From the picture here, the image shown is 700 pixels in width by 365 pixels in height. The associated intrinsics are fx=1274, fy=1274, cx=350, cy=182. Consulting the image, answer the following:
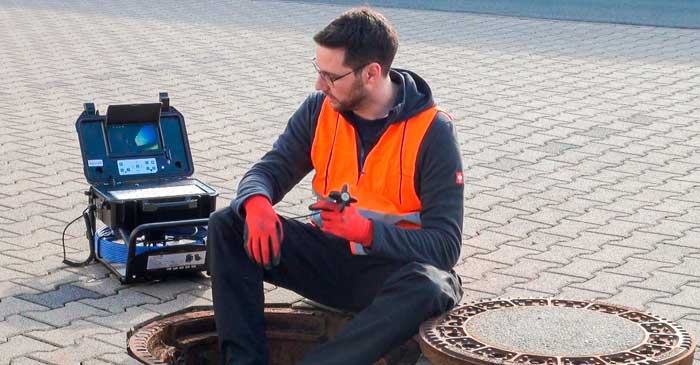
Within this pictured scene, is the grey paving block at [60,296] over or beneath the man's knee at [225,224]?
beneath

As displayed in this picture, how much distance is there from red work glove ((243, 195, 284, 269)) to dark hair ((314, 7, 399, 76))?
0.59 m

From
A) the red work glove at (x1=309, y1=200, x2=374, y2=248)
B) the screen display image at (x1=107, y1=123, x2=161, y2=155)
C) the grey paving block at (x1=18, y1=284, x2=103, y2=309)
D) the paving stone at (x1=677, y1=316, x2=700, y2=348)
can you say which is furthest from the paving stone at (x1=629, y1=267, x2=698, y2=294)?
the grey paving block at (x1=18, y1=284, x2=103, y2=309)

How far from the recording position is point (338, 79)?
4.33 metres

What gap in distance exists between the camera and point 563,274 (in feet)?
18.3

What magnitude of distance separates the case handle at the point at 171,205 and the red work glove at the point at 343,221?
55.4 inches

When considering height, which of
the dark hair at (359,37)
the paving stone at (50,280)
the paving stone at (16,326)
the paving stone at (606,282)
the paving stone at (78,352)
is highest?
the dark hair at (359,37)

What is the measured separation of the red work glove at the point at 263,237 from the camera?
164 inches

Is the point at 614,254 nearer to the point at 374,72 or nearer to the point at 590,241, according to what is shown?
the point at 590,241

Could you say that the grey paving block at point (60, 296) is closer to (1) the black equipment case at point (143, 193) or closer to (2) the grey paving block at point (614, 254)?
(1) the black equipment case at point (143, 193)

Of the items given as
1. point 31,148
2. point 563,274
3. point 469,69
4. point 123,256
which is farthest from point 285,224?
point 469,69

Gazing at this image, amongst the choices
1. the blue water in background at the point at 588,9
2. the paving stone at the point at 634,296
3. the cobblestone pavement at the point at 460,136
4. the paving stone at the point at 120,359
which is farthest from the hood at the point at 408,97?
the blue water in background at the point at 588,9

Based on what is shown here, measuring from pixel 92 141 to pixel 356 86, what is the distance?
1.65 metres

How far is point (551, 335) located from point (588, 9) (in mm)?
12166

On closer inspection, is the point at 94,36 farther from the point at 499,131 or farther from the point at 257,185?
the point at 257,185
